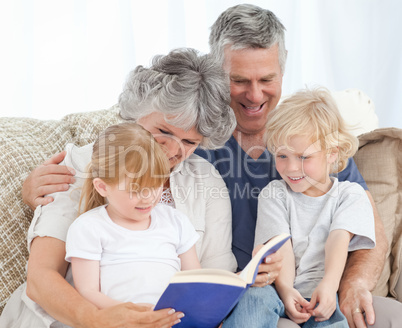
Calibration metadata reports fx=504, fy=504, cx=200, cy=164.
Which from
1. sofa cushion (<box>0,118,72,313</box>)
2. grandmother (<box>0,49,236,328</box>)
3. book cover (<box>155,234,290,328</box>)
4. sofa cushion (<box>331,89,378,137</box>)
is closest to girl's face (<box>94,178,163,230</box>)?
grandmother (<box>0,49,236,328</box>)

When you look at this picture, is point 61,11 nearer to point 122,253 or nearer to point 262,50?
point 262,50

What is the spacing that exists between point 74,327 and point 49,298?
10 centimetres

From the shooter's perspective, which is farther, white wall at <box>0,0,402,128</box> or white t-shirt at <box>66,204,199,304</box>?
white wall at <box>0,0,402,128</box>

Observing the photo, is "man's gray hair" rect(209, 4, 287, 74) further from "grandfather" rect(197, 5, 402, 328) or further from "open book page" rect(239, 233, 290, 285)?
"open book page" rect(239, 233, 290, 285)

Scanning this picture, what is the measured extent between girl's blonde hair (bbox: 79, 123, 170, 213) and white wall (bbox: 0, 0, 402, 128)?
1.64 m

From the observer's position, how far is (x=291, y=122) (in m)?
1.68

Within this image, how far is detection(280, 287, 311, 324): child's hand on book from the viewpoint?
57.9 inches

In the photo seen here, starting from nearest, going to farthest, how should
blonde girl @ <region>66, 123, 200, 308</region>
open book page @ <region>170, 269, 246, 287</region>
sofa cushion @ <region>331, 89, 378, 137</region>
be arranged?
open book page @ <region>170, 269, 246, 287</region> → blonde girl @ <region>66, 123, 200, 308</region> → sofa cushion @ <region>331, 89, 378, 137</region>

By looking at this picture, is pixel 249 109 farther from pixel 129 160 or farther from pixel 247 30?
pixel 129 160

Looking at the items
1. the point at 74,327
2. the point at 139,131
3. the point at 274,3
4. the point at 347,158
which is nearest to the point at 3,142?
the point at 139,131

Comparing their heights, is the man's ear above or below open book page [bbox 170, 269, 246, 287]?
above

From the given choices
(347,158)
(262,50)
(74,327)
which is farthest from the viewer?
(262,50)

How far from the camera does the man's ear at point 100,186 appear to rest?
56.0 inches

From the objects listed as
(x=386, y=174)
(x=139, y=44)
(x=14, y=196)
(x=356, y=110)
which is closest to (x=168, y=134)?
(x=14, y=196)
